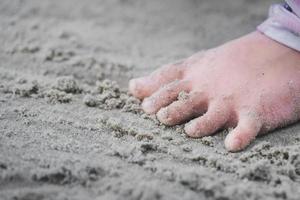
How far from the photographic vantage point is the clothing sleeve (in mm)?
1445

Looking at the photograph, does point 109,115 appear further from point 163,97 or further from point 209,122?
point 209,122

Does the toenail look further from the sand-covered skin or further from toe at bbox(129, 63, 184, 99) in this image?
→ toe at bbox(129, 63, 184, 99)

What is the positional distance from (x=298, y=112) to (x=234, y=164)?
0.35m

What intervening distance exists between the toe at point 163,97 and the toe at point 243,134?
227mm

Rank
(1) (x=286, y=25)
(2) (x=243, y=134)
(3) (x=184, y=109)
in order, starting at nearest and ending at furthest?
(2) (x=243, y=134)
(3) (x=184, y=109)
(1) (x=286, y=25)

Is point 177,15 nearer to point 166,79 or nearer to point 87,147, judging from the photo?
point 166,79

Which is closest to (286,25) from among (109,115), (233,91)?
(233,91)

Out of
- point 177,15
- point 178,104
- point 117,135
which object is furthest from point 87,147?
point 177,15

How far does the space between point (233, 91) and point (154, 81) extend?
274 mm

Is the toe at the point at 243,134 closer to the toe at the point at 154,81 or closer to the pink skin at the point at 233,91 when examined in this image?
the pink skin at the point at 233,91

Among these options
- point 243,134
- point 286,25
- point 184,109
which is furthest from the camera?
point 286,25

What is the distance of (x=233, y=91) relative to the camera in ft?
4.47

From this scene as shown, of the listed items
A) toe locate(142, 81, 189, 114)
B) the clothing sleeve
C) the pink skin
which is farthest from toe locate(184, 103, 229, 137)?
the clothing sleeve

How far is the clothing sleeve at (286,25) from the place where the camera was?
1445 mm
